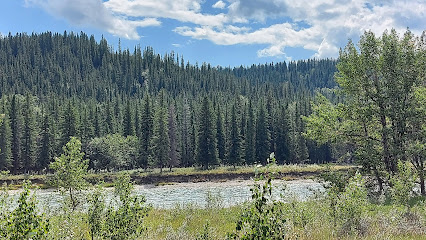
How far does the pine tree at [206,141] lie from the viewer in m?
77.4

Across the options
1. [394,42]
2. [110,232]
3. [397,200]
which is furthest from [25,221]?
[394,42]

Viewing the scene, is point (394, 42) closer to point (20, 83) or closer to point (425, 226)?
point (425, 226)

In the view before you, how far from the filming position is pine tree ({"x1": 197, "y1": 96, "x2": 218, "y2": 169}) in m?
77.4

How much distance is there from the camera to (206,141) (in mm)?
78250

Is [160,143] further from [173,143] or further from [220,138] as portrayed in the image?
[220,138]

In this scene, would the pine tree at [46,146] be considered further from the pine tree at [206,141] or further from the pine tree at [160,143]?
the pine tree at [206,141]

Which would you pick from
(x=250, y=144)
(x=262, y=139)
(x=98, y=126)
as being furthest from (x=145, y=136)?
(x=262, y=139)

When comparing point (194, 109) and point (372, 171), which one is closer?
point (372, 171)

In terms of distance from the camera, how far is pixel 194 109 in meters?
107

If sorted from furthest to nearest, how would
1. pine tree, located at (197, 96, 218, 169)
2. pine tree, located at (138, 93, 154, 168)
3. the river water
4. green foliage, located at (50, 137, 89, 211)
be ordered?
pine tree, located at (138, 93, 154, 168)
pine tree, located at (197, 96, 218, 169)
green foliage, located at (50, 137, 89, 211)
the river water

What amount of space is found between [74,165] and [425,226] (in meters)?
14.1

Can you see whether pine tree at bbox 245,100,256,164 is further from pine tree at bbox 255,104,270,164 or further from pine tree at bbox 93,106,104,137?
pine tree at bbox 93,106,104,137

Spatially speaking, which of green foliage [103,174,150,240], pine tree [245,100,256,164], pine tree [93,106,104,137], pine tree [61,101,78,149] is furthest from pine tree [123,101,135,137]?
green foliage [103,174,150,240]

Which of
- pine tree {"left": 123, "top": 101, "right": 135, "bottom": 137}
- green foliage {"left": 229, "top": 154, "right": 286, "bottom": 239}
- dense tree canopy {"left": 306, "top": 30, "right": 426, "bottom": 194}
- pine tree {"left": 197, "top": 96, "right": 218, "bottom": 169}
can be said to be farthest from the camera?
pine tree {"left": 123, "top": 101, "right": 135, "bottom": 137}
